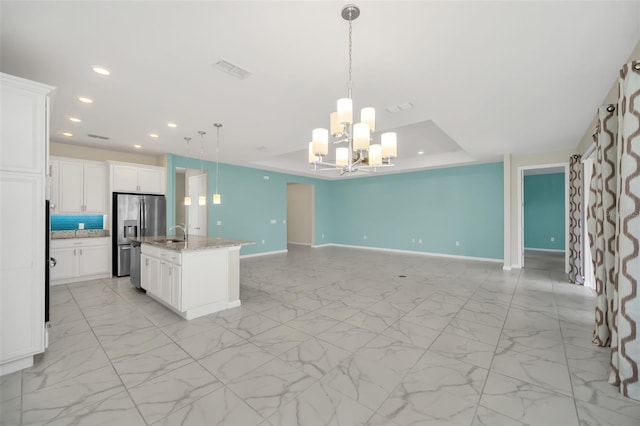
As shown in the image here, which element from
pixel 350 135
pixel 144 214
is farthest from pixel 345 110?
pixel 144 214

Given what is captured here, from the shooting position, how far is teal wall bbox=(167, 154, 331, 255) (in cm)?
713

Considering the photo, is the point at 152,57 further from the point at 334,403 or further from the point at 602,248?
the point at 602,248

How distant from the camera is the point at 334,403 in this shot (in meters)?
1.88

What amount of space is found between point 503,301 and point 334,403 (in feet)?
11.3

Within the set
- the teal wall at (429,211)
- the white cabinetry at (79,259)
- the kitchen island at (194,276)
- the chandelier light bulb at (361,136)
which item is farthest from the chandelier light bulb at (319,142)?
the teal wall at (429,211)

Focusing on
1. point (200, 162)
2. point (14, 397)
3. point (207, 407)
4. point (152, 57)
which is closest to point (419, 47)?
point (152, 57)

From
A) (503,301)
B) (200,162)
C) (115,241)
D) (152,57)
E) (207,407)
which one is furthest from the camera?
(200,162)

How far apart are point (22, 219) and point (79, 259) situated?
12.3 ft

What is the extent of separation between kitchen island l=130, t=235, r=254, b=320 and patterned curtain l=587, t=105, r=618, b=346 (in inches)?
161

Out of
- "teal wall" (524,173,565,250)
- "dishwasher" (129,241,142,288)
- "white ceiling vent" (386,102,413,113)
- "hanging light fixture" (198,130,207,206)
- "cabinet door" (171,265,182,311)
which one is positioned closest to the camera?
"cabinet door" (171,265,182,311)

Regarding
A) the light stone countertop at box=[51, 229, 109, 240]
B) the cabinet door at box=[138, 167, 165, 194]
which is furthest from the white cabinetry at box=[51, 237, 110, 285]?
the cabinet door at box=[138, 167, 165, 194]

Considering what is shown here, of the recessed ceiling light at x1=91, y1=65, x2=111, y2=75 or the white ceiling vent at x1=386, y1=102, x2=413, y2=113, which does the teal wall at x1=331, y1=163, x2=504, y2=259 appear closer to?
Result: the white ceiling vent at x1=386, y1=102, x2=413, y2=113

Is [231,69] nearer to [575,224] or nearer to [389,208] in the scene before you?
[575,224]

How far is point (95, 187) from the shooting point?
5543mm
